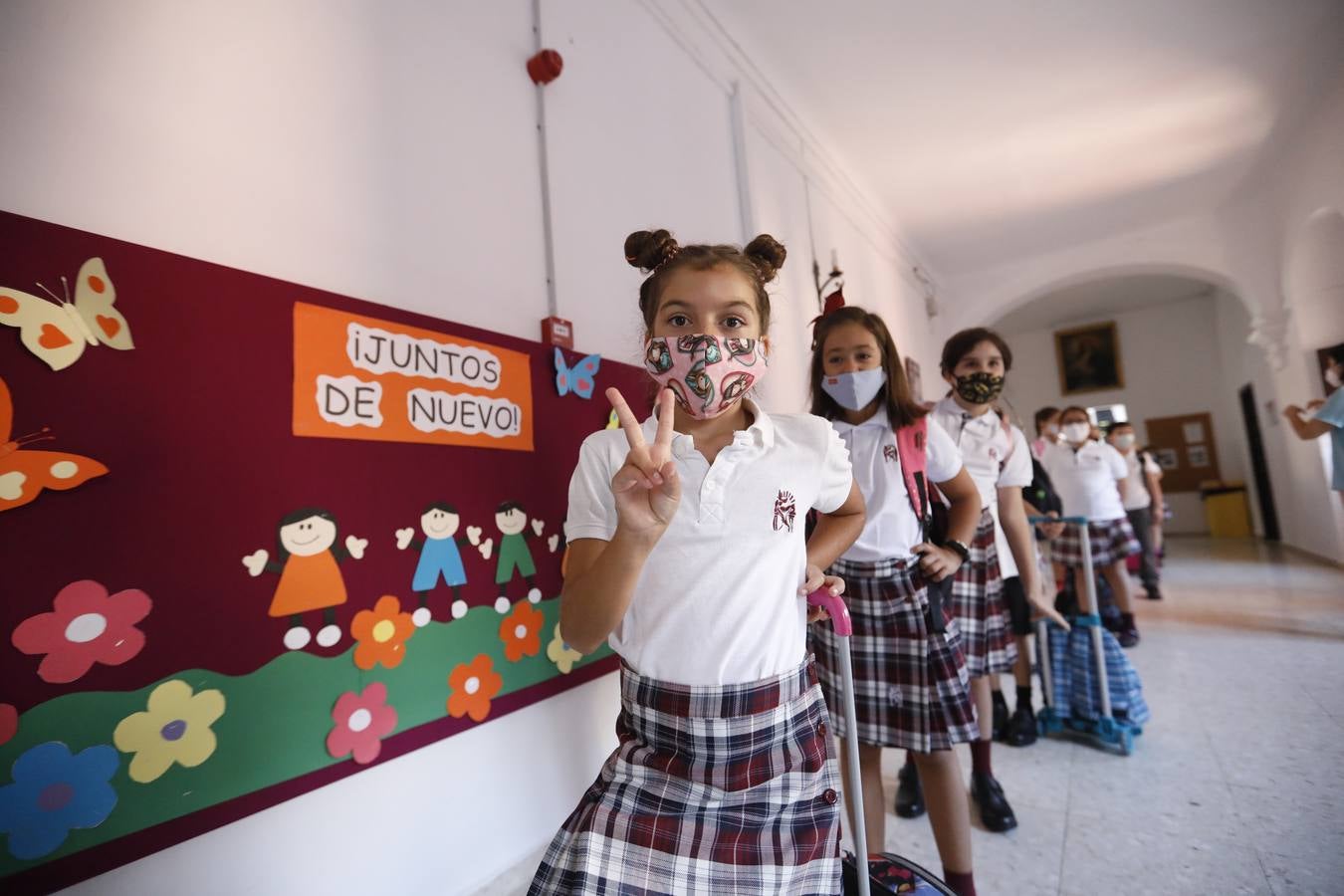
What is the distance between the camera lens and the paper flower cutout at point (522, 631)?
1578 mm

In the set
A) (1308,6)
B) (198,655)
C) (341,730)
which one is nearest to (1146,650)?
(1308,6)

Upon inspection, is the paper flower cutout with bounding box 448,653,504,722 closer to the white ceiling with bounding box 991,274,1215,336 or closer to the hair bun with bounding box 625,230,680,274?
the hair bun with bounding box 625,230,680,274

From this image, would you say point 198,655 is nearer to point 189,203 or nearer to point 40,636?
point 40,636

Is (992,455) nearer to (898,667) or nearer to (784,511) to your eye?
(898,667)

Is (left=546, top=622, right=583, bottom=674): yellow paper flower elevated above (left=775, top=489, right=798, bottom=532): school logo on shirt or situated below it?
below

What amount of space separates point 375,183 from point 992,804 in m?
2.52

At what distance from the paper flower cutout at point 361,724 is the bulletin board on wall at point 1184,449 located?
1253cm

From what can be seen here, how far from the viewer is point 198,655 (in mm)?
1035

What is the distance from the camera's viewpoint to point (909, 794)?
2.19m

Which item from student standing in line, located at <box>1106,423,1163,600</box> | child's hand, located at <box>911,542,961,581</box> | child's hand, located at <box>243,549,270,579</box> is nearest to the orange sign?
child's hand, located at <box>243,549,270,579</box>

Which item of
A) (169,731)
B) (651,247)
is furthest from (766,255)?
(169,731)

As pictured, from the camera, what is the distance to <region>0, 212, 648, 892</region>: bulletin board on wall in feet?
2.93

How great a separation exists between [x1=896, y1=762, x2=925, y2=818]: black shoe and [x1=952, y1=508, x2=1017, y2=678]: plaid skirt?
46cm

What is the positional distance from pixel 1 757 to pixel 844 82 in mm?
4291
